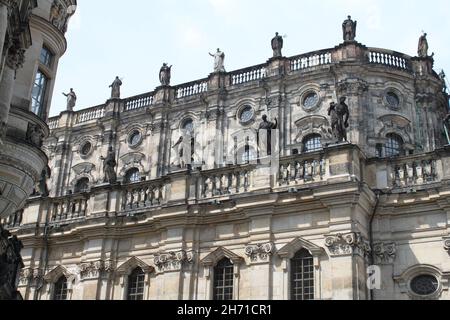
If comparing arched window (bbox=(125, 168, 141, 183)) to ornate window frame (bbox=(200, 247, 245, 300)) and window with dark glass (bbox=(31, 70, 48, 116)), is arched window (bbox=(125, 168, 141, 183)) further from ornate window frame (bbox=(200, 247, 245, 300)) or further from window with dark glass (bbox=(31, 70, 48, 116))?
window with dark glass (bbox=(31, 70, 48, 116))

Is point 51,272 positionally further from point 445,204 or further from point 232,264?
point 445,204

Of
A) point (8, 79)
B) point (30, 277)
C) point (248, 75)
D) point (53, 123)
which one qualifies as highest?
point (248, 75)

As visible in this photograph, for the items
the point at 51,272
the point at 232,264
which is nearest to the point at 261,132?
the point at 232,264

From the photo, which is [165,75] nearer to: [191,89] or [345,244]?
[191,89]

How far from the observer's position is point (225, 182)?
23891 mm

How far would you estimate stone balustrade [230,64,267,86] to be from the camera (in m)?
38.6

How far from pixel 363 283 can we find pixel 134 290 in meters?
8.74

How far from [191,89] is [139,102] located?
3.92 meters

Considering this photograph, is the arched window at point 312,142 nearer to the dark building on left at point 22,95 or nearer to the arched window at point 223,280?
the arched window at point 223,280

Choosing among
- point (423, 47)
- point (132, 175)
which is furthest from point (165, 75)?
point (423, 47)

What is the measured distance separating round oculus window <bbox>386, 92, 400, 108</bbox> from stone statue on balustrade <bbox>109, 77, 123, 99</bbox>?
1762 centimetres

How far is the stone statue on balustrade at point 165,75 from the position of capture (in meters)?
41.7

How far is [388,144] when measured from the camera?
35.9 metres

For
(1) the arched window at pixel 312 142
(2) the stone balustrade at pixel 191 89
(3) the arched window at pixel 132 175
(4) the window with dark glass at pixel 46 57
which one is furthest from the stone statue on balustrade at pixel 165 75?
(4) the window with dark glass at pixel 46 57
